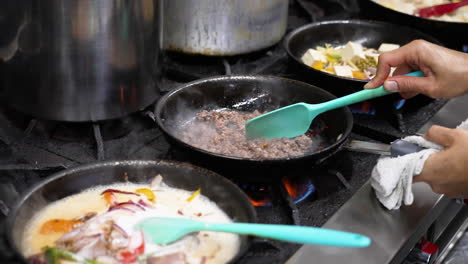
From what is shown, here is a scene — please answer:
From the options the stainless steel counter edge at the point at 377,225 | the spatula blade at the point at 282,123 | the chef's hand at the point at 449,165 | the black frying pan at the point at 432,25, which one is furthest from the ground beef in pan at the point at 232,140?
the black frying pan at the point at 432,25

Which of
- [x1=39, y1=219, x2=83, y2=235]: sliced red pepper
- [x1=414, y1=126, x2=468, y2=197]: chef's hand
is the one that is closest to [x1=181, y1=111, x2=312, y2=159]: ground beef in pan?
[x1=414, y1=126, x2=468, y2=197]: chef's hand

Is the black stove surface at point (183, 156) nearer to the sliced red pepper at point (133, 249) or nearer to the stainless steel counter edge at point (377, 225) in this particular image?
the stainless steel counter edge at point (377, 225)

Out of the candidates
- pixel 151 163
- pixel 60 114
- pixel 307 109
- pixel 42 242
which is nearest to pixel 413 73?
pixel 307 109

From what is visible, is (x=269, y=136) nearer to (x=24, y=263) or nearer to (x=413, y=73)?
(x=413, y=73)

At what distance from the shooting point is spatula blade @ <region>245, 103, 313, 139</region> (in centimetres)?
138

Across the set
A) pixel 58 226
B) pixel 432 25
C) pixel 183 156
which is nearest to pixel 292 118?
pixel 183 156

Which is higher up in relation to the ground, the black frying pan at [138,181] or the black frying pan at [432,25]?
the black frying pan at [138,181]

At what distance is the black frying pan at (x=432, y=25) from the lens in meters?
2.04

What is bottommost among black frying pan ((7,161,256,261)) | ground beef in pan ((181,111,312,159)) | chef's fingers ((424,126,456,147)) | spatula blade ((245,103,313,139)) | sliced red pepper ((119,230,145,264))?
ground beef in pan ((181,111,312,159))

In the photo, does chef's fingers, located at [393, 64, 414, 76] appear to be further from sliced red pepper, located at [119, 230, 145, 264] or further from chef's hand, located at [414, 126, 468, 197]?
→ sliced red pepper, located at [119, 230, 145, 264]

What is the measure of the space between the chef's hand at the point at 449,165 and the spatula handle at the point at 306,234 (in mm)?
375

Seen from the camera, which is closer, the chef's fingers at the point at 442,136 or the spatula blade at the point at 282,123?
the chef's fingers at the point at 442,136

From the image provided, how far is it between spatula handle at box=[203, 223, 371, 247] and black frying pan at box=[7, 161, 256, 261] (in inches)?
1.7

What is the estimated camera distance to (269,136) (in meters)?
1.40
